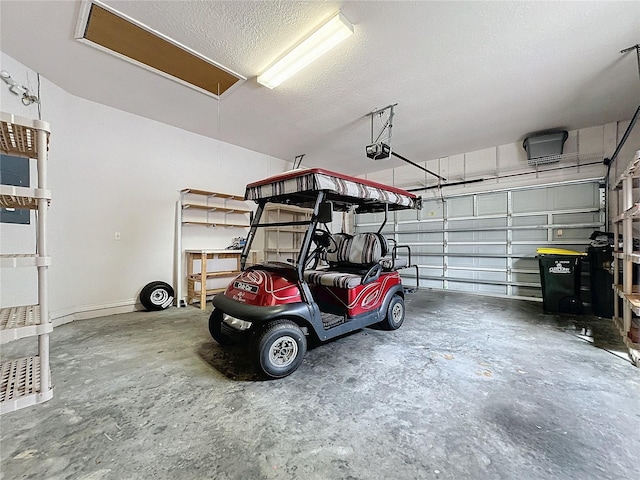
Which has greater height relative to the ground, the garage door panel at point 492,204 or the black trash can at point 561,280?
the garage door panel at point 492,204

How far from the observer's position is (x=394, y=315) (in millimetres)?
3529

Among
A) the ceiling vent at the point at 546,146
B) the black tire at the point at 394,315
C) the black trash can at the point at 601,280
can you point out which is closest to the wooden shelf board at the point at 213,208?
the black tire at the point at 394,315

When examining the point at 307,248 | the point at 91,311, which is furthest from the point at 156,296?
the point at 307,248

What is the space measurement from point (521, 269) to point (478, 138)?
2882 mm

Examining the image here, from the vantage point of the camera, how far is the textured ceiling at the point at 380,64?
240cm

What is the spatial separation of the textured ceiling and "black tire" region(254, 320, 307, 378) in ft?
9.47

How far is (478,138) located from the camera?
5.31 meters

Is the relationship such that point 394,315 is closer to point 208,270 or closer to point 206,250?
point 206,250

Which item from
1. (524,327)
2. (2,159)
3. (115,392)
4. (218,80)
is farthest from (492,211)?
(2,159)

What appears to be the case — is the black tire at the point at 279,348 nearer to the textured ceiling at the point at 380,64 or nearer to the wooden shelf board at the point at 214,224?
the textured ceiling at the point at 380,64

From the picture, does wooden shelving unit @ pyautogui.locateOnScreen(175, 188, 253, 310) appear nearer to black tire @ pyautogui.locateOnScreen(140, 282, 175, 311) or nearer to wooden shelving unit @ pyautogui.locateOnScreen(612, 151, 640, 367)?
black tire @ pyautogui.locateOnScreen(140, 282, 175, 311)

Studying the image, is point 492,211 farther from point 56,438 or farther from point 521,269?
point 56,438

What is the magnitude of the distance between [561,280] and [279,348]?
192 inches

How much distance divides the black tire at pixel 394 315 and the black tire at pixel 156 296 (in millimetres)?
3664
